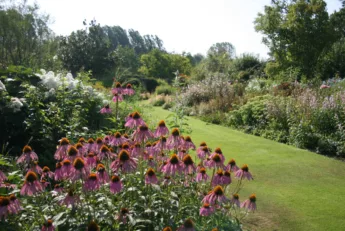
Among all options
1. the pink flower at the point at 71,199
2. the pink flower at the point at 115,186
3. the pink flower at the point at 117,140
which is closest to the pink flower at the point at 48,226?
the pink flower at the point at 71,199

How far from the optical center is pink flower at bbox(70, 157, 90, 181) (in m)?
1.82

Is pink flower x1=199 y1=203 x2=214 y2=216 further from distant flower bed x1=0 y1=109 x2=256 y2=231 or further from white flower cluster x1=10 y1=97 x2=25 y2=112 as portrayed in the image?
white flower cluster x1=10 y1=97 x2=25 y2=112

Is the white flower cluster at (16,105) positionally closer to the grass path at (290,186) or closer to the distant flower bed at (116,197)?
the distant flower bed at (116,197)

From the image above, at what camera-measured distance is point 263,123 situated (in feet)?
27.0

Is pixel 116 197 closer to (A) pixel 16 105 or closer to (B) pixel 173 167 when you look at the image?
(B) pixel 173 167

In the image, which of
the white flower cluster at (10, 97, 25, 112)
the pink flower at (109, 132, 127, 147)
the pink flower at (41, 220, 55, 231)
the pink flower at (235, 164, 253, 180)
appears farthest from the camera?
the white flower cluster at (10, 97, 25, 112)

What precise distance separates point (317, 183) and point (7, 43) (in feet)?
50.0

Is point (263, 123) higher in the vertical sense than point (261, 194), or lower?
higher

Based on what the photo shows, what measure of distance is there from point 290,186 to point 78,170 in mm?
3296

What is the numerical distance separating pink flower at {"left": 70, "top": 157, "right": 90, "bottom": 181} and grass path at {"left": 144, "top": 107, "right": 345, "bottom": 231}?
1927mm

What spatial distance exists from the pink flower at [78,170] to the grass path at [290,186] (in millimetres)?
1927

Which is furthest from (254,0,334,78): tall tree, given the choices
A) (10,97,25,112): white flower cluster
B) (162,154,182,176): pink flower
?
(162,154,182,176): pink flower

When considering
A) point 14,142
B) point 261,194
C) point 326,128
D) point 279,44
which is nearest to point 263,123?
point 326,128

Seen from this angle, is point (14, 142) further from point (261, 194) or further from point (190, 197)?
point (261, 194)
